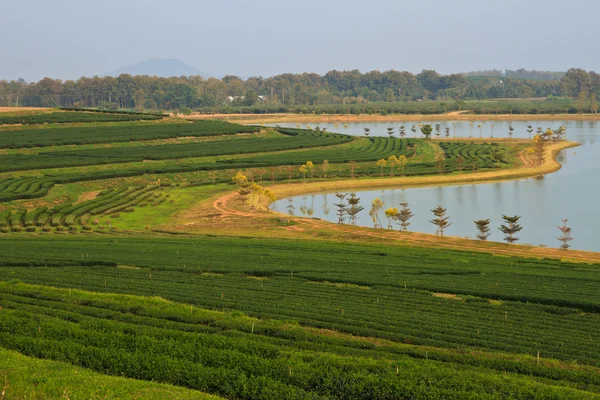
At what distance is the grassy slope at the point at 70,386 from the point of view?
1427cm

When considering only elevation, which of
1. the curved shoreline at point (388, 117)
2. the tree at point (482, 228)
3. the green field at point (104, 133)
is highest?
the curved shoreline at point (388, 117)

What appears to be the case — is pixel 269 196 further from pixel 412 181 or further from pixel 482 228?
pixel 412 181

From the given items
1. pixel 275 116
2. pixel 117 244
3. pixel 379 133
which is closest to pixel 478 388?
pixel 117 244

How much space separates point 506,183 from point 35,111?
76110 mm

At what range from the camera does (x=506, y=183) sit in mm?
83562

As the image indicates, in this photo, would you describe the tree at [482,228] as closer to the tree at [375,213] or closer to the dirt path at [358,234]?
the dirt path at [358,234]

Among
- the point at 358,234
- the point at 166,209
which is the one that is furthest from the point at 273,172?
the point at 358,234

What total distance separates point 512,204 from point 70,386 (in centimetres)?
5935

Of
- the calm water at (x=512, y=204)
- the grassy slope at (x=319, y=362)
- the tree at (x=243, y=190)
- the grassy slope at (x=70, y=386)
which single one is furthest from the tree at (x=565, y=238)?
the grassy slope at (x=70, y=386)

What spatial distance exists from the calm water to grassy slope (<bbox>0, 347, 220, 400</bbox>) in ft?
138

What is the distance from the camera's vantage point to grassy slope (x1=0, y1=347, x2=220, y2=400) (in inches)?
562

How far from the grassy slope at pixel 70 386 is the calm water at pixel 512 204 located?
42.1m

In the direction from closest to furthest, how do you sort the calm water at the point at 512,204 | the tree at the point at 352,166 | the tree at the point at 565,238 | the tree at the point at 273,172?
the tree at the point at 565,238, the calm water at the point at 512,204, the tree at the point at 273,172, the tree at the point at 352,166

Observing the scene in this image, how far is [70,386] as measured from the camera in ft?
48.0
